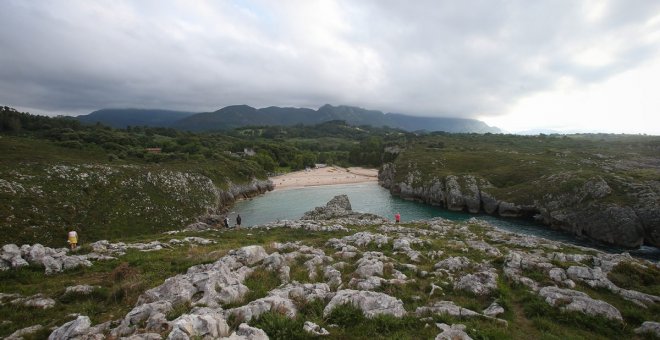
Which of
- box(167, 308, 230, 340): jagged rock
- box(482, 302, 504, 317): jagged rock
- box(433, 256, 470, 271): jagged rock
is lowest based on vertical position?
box(433, 256, 470, 271): jagged rock

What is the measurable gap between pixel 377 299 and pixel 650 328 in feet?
39.4

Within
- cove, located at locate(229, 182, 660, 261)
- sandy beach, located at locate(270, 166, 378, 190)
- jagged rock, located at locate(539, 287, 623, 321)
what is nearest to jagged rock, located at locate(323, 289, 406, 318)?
jagged rock, located at locate(539, 287, 623, 321)

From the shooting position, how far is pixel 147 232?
4684cm

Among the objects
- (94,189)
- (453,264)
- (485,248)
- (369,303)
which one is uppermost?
(369,303)

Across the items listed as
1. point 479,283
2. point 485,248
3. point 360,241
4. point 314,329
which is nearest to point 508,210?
point 485,248

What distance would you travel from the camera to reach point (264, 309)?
12586 mm

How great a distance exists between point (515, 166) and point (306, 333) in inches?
3752

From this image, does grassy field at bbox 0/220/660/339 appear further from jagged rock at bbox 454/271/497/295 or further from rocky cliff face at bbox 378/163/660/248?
rocky cliff face at bbox 378/163/660/248

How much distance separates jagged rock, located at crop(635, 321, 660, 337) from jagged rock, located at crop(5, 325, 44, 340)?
25.2 meters

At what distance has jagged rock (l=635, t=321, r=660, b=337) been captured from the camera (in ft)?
42.8

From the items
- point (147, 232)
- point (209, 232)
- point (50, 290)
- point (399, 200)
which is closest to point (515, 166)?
→ point (399, 200)

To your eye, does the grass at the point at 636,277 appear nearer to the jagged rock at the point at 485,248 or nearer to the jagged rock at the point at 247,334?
the jagged rock at the point at 485,248

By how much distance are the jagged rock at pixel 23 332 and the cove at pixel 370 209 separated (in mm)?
49694

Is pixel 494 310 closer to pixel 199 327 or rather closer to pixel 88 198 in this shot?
pixel 199 327
